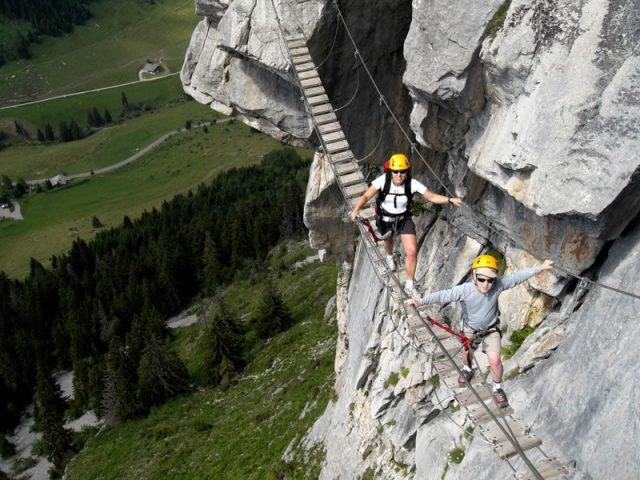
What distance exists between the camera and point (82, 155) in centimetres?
18538

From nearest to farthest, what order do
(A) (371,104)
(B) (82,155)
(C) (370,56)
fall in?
1. (C) (370,56)
2. (A) (371,104)
3. (B) (82,155)

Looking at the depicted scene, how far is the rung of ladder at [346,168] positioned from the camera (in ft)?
54.9

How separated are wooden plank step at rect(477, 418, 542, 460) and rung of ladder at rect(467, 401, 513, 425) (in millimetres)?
112

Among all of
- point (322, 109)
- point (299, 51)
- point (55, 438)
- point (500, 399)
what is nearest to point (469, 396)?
point (500, 399)

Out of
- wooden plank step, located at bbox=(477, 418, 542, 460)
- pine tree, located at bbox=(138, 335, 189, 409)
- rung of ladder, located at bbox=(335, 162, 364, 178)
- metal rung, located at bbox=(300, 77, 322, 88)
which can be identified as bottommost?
pine tree, located at bbox=(138, 335, 189, 409)

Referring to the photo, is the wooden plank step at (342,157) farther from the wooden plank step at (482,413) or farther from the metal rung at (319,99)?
the wooden plank step at (482,413)

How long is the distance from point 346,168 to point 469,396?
820 cm

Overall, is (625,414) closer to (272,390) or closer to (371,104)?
(371,104)

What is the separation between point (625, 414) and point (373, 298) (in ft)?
44.4

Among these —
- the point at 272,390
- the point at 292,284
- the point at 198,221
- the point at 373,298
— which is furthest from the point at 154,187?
the point at 373,298

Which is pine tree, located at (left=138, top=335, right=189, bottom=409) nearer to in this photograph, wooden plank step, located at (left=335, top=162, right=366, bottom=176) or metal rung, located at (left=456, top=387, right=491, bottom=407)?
wooden plank step, located at (left=335, top=162, right=366, bottom=176)

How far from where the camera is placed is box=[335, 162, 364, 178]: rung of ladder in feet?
54.9

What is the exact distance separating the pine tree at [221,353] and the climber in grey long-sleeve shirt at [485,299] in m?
52.4

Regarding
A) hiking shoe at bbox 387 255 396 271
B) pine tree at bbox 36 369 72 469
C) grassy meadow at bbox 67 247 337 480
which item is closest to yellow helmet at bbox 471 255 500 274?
hiking shoe at bbox 387 255 396 271
